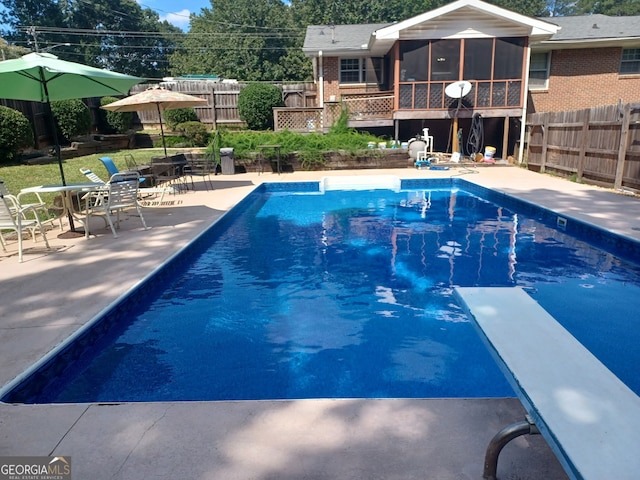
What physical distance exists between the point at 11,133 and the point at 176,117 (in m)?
8.87

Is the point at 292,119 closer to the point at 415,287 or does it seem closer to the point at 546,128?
the point at 546,128

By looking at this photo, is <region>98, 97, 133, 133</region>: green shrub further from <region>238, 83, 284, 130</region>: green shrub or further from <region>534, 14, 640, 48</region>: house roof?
<region>534, 14, 640, 48</region>: house roof

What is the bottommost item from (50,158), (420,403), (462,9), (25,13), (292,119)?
(420,403)

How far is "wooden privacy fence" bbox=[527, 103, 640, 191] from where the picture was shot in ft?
30.3

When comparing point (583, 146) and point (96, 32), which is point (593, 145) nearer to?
point (583, 146)

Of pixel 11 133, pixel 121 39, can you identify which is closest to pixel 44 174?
pixel 11 133

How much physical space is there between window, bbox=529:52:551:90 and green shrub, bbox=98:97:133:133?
57.6 ft

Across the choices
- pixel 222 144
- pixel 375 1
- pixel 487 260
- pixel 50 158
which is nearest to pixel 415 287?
pixel 487 260

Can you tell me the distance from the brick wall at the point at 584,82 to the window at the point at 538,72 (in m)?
0.18

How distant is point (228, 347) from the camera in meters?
3.98

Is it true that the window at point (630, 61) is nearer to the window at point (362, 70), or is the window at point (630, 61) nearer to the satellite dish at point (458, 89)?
the satellite dish at point (458, 89)

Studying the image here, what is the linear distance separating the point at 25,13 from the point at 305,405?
53.4 meters

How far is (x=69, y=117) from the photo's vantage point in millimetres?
15875

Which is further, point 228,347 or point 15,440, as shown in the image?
point 228,347
